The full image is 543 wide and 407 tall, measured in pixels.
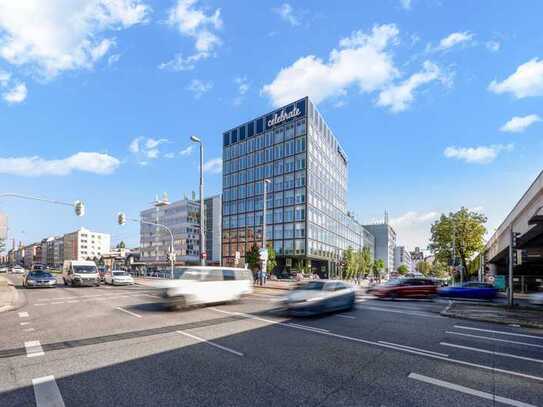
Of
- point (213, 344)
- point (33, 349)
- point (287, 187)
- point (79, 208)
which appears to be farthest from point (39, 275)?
point (287, 187)

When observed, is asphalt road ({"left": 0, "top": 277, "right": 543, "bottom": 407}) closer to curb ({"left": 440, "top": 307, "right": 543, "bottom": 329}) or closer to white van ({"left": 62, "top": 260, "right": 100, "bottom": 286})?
curb ({"left": 440, "top": 307, "right": 543, "bottom": 329})

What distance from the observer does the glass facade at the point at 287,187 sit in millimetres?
66125

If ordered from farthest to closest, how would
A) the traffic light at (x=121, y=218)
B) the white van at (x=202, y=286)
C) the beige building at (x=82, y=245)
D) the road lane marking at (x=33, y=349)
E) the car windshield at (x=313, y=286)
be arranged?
the beige building at (x=82, y=245)
the traffic light at (x=121, y=218)
the white van at (x=202, y=286)
the car windshield at (x=313, y=286)
the road lane marking at (x=33, y=349)

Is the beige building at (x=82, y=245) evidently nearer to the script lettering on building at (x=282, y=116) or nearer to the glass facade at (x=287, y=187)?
the glass facade at (x=287, y=187)

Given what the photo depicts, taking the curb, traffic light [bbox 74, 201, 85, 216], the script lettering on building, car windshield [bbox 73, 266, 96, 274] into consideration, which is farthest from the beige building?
the curb

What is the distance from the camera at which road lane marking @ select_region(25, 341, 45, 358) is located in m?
7.63

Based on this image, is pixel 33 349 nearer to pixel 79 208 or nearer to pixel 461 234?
pixel 79 208

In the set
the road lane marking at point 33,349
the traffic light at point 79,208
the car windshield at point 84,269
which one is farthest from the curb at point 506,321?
the car windshield at point 84,269

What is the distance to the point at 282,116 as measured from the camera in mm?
70188

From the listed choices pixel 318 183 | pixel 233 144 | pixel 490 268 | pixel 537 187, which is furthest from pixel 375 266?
pixel 537 187

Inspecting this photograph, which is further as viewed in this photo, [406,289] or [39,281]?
[39,281]

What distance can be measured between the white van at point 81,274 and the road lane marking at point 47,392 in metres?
26.3

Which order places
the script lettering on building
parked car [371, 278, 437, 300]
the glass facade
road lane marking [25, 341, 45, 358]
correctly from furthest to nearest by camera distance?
the script lettering on building, the glass facade, parked car [371, 278, 437, 300], road lane marking [25, 341, 45, 358]

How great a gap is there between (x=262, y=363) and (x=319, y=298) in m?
6.98
